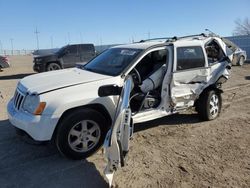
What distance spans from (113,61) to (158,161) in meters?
2.18

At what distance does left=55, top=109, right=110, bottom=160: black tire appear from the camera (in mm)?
4266

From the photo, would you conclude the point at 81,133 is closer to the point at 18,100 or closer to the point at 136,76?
the point at 18,100

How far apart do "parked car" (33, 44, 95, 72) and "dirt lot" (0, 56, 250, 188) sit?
33.5ft

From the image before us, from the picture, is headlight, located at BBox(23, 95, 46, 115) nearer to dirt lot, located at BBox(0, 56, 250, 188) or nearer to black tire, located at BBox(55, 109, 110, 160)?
black tire, located at BBox(55, 109, 110, 160)

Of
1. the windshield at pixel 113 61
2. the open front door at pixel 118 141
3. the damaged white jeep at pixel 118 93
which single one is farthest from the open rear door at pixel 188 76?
the open front door at pixel 118 141

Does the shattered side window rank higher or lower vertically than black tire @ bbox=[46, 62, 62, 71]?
higher

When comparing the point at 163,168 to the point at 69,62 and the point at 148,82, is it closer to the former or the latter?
the point at 148,82

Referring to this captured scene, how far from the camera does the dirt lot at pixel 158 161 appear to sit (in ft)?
12.7

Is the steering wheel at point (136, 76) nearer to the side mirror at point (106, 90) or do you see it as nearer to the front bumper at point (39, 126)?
the side mirror at point (106, 90)

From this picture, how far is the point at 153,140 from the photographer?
528cm

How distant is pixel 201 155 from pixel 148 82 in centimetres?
173

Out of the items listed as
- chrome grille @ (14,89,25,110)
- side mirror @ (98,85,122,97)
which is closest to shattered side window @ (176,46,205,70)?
side mirror @ (98,85,122,97)

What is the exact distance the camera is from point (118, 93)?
423 cm

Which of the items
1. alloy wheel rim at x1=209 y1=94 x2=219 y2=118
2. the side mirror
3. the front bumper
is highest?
the side mirror
